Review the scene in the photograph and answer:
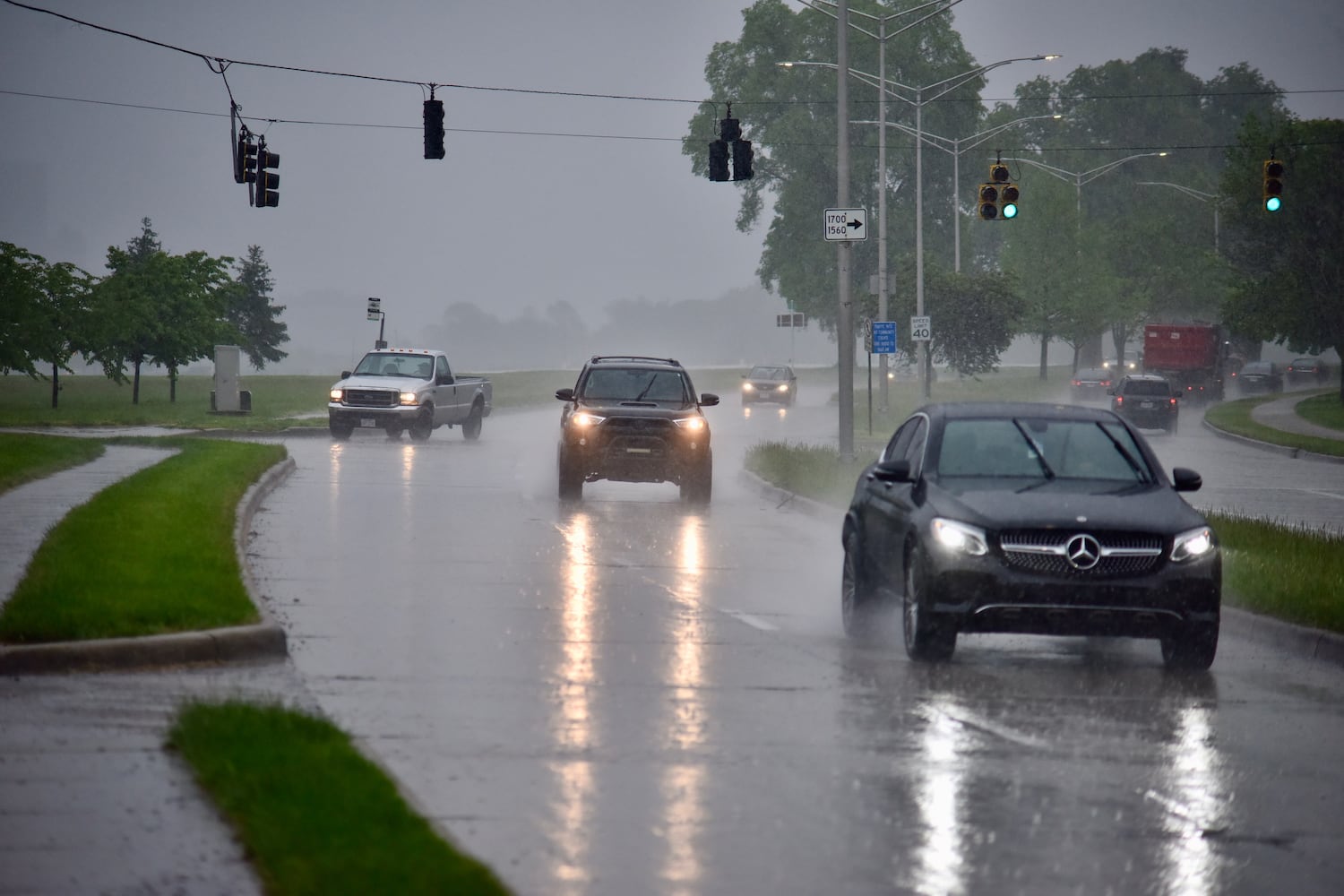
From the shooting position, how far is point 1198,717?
951cm

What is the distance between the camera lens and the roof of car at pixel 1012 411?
39.7 feet

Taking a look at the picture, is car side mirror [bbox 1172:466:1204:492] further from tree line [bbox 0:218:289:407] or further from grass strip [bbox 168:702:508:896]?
tree line [bbox 0:218:289:407]

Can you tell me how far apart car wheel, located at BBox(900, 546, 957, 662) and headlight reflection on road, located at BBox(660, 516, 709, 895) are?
1.25m

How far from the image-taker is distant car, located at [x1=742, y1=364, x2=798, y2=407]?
241ft

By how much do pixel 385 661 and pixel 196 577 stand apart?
266 cm

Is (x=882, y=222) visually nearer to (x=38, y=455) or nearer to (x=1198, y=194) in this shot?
(x=38, y=455)

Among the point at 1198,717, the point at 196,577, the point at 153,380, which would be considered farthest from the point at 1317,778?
the point at 153,380

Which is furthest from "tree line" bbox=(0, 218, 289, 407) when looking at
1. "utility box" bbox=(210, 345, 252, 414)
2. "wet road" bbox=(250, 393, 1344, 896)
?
"wet road" bbox=(250, 393, 1344, 896)

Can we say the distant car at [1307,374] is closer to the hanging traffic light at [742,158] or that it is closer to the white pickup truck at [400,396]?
the white pickup truck at [400,396]

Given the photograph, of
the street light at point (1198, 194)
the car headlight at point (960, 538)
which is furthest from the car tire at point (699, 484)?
the street light at point (1198, 194)

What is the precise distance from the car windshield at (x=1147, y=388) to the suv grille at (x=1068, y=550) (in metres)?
43.5

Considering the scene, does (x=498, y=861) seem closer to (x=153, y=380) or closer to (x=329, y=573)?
(x=329, y=573)

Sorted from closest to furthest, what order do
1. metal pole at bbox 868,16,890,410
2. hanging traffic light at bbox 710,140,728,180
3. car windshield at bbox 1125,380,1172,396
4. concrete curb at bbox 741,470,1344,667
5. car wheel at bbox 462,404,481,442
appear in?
concrete curb at bbox 741,470,1344,667, hanging traffic light at bbox 710,140,728,180, metal pole at bbox 868,16,890,410, car wheel at bbox 462,404,481,442, car windshield at bbox 1125,380,1172,396

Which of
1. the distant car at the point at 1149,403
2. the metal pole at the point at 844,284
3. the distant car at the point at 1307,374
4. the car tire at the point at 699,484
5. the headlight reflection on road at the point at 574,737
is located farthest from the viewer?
the distant car at the point at 1307,374
